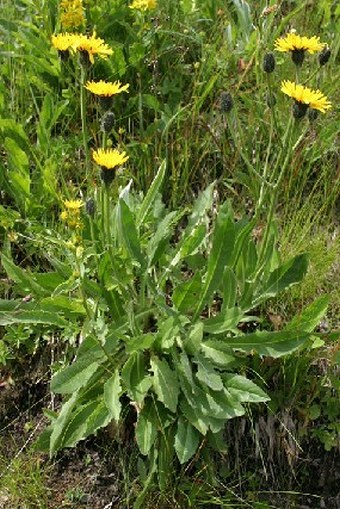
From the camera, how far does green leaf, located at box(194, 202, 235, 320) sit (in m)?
2.07

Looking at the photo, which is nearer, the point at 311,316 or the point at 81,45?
the point at 81,45

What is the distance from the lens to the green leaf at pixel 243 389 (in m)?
2.01

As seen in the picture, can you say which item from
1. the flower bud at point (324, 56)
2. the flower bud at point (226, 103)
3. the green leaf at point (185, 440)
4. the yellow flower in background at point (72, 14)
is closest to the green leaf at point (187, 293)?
the green leaf at point (185, 440)

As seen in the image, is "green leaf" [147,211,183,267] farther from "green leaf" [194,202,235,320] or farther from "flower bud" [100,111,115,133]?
"flower bud" [100,111,115,133]

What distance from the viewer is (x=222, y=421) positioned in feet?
6.68

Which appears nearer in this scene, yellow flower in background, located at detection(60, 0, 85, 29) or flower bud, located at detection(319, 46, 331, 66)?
flower bud, located at detection(319, 46, 331, 66)

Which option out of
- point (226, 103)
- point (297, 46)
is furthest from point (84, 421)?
point (297, 46)

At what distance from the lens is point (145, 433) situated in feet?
6.64

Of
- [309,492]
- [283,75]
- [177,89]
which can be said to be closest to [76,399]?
[309,492]

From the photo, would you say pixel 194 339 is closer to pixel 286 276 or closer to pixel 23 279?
pixel 286 276

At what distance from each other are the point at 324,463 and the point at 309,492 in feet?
0.35

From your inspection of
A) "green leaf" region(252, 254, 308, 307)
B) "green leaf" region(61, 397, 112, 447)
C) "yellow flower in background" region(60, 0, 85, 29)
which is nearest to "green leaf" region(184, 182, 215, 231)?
"green leaf" region(252, 254, 308, 307)

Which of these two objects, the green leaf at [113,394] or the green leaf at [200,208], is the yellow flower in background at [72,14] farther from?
the green leaf at [113,394]

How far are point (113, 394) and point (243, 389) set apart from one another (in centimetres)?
38
